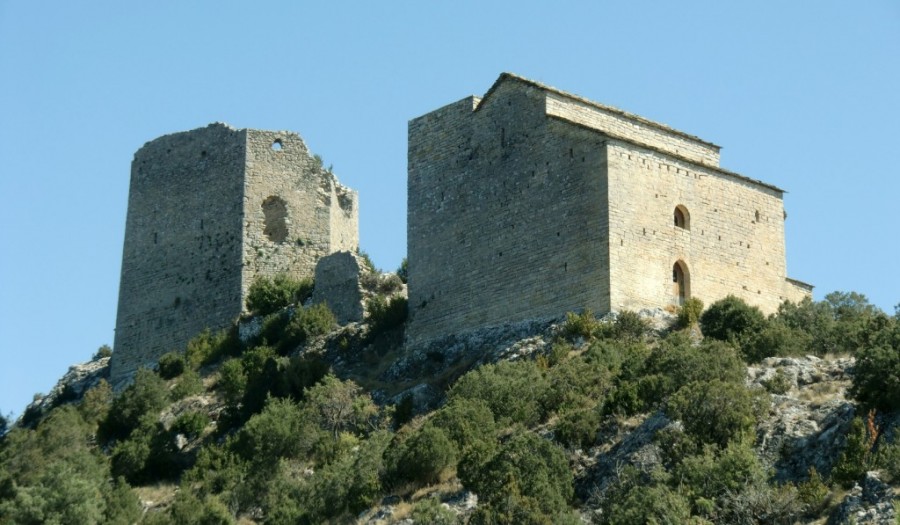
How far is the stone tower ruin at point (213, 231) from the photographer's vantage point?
42.2m

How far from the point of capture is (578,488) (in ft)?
92.8

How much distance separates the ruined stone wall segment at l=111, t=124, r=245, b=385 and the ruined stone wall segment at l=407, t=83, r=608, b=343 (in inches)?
235

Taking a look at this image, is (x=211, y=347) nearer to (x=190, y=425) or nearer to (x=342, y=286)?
(x=342, y=286)

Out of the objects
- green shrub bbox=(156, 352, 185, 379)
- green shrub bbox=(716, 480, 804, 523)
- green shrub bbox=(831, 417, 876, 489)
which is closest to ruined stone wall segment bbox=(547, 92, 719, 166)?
green shrub bbox=(156, 352, 185, 379)

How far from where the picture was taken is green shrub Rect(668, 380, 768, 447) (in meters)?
27.5

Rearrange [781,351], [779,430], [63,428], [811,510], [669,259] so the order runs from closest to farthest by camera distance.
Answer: [811,510] → [779,430] → [781,351] → [669,259] → [63,428]

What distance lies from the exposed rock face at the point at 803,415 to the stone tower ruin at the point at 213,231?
1485 cm

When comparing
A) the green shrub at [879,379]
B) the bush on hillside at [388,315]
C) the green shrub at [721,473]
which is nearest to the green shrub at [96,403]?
the bush on hillside at [388,315]

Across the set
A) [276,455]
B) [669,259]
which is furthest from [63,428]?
[669,259]

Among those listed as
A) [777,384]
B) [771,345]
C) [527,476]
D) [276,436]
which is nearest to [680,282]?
[771,345]

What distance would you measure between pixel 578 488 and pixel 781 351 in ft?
18.4

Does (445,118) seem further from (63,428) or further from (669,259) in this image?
(63,428)

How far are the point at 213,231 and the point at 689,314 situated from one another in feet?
43.3

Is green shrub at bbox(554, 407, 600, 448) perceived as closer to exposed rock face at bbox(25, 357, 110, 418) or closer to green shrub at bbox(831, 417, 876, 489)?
green shrub at bbox(831, 417, 876, 489)
